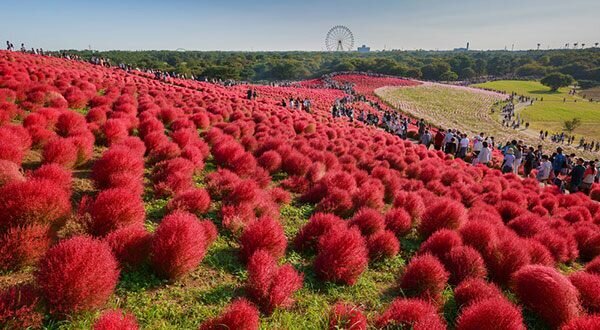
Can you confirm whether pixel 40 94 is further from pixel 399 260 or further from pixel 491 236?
pixel 491 236

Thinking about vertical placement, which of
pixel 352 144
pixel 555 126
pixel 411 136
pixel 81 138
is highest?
pixel 81 138

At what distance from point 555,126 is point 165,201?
68.8m

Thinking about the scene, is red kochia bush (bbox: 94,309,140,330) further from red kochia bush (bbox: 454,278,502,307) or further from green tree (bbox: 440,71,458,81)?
green tree (bbox: 440,71,458,81)

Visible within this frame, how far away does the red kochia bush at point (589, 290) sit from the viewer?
204 inches

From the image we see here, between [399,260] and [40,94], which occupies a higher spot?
[40,94]

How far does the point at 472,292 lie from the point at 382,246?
1701mm

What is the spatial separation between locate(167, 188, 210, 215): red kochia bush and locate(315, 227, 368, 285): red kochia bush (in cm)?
228

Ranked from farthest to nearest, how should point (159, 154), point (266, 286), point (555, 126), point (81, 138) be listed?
point (555, 126)
point (159, 154)
point (81, 138)
point (266, 286)

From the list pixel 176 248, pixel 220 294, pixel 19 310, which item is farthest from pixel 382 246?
pixel 19 310

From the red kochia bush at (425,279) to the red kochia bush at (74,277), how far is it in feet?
13.2

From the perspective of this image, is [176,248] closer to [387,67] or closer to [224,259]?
[224,259]

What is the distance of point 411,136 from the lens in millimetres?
26734

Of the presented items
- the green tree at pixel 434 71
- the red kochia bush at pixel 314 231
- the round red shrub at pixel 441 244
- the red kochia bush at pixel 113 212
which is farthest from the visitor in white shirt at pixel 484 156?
the green tree at pixel 434 71

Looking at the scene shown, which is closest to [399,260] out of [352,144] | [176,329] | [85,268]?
[176,329]
